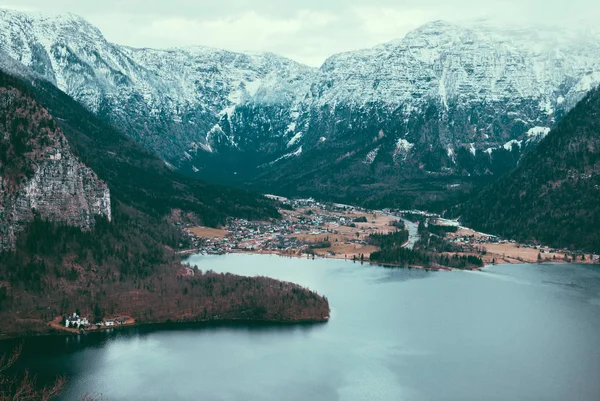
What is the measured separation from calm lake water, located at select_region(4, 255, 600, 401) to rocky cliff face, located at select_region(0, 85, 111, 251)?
33.0 meters

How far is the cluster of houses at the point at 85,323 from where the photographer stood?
402ft

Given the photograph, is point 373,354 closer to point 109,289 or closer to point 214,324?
point 214,324

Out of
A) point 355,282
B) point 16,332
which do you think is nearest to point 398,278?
point 355,282

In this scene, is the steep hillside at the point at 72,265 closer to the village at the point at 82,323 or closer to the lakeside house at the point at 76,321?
the village at the point at 82,323

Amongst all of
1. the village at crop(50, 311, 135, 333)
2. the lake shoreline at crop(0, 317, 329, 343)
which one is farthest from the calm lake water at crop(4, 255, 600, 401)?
the village at crop(50, 311, 135, 333)

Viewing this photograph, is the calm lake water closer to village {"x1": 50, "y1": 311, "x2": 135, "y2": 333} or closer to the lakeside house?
village {"x1": 50, "y1": 311, "x2": 135, "y2": 333}

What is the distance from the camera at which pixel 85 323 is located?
12319 centimetres

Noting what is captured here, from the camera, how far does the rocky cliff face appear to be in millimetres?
137125

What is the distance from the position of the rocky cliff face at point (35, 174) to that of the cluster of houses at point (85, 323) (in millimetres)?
22264

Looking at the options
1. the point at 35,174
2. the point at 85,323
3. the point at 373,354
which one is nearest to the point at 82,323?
the point at 85,323

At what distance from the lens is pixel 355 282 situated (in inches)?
6427

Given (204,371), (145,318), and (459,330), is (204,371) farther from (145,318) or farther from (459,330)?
(459,330)

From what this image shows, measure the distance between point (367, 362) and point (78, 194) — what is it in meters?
77.2

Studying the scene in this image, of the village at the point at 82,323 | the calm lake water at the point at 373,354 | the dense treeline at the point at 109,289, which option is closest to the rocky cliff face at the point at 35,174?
the dense treeline at the point at 109,289
